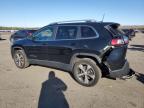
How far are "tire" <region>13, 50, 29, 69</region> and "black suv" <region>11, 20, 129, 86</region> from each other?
0.91m

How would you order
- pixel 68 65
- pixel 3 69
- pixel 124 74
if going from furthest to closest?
1. pixel 3 69
2. pixel 68 65
3. pixel 124 74

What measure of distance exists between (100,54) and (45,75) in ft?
8.50

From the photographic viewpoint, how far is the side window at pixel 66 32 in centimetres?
669

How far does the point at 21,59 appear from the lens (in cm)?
854

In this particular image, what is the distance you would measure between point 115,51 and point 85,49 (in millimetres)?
936

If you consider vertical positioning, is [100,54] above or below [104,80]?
above

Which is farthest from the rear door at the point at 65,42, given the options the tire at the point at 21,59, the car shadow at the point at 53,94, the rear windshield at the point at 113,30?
the tire at the point at 21,59

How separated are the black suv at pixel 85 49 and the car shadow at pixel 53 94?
22.9 inches

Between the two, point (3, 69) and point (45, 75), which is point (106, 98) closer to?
point (45, 75)

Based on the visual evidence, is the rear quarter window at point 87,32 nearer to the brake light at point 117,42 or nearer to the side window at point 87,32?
the side window at point 87,32

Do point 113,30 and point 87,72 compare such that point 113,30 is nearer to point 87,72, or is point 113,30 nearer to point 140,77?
point 87,72

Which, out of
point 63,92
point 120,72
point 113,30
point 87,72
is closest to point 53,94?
point 63,92

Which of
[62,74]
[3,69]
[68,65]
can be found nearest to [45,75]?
[62,74]

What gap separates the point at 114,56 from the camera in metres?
5.90
